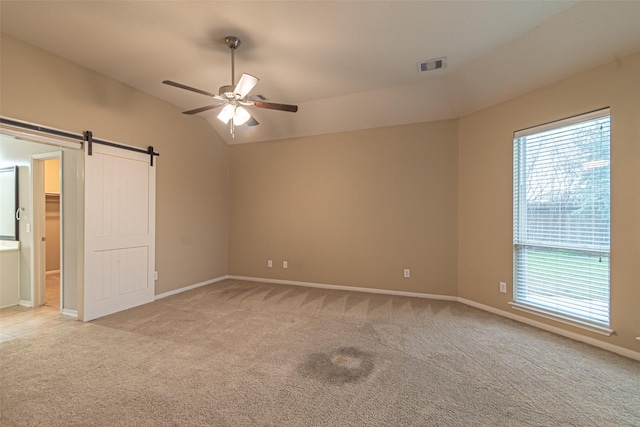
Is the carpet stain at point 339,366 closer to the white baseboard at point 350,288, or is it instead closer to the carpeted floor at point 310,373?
the carpeted floor at point 310,373

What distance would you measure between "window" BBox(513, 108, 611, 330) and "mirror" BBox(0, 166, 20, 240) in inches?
264

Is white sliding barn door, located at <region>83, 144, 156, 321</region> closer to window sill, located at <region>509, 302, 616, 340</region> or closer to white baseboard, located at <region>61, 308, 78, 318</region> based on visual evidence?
white baseboard, located at <region>61, 308, 78, 318</region>

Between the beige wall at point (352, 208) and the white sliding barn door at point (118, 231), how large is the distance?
1.77 m

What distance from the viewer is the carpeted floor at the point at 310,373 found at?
6.18 ft

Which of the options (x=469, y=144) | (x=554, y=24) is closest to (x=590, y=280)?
(x=469, y=144)

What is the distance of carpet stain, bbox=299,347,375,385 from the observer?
230 cm

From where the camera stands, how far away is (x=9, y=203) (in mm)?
4262

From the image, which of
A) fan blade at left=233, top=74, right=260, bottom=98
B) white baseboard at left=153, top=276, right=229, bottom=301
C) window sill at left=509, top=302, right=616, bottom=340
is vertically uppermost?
fan blade at left=233, top=74, right=260, bottom=98

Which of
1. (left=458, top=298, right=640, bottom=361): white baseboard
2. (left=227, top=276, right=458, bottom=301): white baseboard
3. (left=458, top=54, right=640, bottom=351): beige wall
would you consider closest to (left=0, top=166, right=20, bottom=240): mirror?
(left=227, top=276, right=458, bottom=301): white baseboard

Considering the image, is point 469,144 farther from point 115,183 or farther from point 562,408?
point 115,183

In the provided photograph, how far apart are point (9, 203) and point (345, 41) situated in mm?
5150

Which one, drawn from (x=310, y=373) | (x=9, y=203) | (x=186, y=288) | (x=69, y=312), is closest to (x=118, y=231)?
(x=69, y=312)

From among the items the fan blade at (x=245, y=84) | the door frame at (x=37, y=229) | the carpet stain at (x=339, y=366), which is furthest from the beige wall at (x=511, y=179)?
the door frame at (x=37, y=229)

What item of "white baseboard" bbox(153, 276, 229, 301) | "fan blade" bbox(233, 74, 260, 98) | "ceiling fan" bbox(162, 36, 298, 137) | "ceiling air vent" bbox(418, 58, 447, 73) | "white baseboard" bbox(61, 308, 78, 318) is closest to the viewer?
"fan blade" bbox(233, 74, 260, 98)
